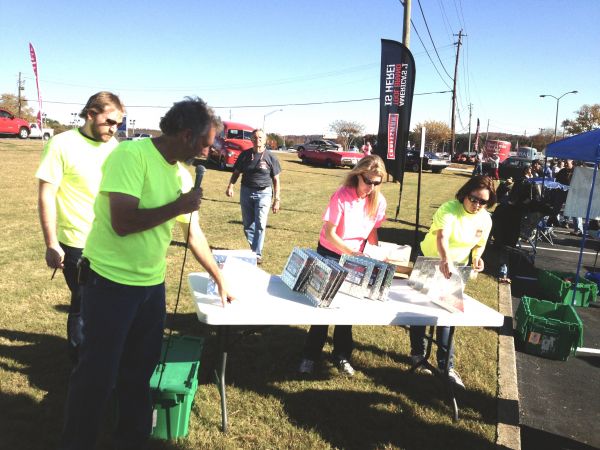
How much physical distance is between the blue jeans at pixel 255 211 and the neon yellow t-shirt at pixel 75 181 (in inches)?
140

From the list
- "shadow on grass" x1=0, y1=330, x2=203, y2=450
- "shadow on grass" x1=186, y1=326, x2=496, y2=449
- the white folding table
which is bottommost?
"shadow on grass" x1=186, y1=326, x2=496, y2=449

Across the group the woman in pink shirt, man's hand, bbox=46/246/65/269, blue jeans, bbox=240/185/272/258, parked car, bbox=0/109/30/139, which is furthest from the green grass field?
parked car, bbox=0/109/30/139

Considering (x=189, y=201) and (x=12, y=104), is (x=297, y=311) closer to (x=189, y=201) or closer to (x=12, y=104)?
(x=189, y=201)

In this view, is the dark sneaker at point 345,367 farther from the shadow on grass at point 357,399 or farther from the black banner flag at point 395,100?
the black banner flag at point 395,100

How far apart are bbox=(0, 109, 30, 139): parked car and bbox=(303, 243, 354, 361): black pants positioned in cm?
3089

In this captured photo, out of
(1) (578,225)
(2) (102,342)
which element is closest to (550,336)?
(2) (102,342)

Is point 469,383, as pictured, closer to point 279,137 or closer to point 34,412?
point 34,412

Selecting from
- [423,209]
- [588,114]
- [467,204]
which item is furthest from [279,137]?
[467,204]

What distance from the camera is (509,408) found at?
339 cm

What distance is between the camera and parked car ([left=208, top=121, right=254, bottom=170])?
2017cm

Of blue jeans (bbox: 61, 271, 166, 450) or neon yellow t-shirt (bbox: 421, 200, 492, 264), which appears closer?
blue jeans (bbox: 61, 271, 166, 450)

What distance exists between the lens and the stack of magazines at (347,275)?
2838 mm

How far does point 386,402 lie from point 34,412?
2.33m

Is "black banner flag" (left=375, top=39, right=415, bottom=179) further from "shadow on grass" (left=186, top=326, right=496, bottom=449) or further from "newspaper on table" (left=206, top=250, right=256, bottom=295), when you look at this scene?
"newspaper on table" (left=206, top=250, right=256, bottom=295)
